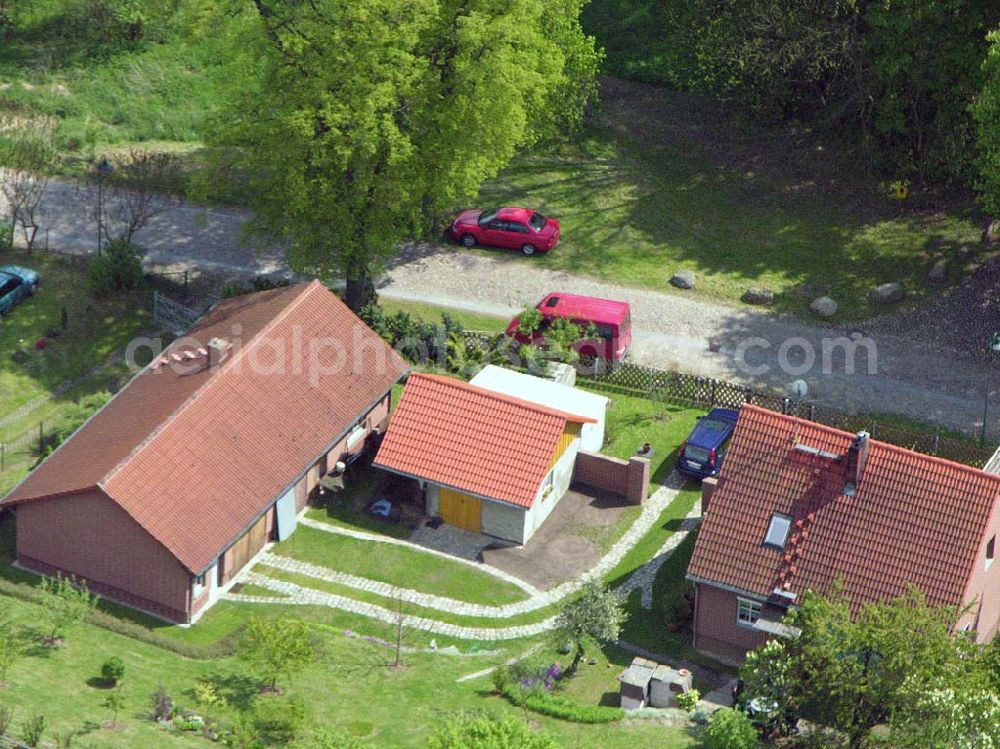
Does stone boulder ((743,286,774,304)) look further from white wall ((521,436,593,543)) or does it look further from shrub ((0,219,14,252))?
shrub ((0,219,14,252))

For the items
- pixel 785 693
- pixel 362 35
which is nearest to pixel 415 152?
pixel 362 35

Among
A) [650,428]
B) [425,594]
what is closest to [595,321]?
[650,428]

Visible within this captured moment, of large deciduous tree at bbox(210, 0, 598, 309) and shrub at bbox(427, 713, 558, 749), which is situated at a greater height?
large deciduous tree at bbox(210, 0, 598, 309)

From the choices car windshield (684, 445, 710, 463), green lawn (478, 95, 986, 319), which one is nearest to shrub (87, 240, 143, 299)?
green lawn (478, 95, 986, 319)

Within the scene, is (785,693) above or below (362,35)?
below

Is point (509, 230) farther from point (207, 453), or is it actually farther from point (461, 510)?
point (207, 453)

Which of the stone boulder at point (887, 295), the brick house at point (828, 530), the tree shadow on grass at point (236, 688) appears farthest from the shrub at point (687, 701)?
the stone boulder at point (887, 295)

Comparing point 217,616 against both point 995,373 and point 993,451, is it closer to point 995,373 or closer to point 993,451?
point 993,451
